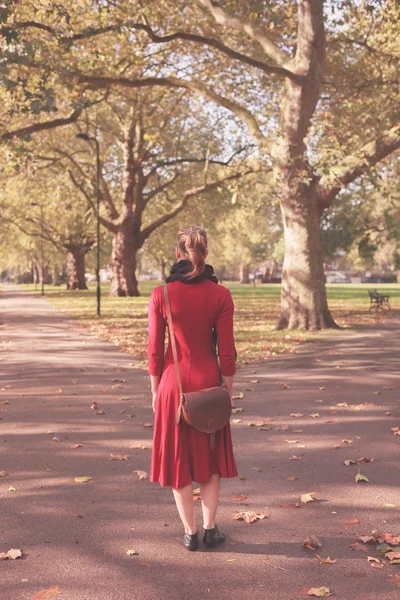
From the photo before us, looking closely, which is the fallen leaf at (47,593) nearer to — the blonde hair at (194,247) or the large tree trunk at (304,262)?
the blonde hair at (194,247)

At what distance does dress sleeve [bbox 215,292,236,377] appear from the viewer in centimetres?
420

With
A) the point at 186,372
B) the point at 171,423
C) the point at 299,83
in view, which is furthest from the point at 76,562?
the point at 299,83

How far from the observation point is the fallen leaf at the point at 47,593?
3645 millimetres

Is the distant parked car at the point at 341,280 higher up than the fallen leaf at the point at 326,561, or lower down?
lower down

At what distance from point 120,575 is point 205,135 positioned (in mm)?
35985

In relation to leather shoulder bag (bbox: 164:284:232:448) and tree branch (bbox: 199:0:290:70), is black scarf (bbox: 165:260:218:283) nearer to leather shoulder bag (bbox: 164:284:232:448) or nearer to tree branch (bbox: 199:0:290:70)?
leather shoulder bag (bbox: 164:284:232:448)

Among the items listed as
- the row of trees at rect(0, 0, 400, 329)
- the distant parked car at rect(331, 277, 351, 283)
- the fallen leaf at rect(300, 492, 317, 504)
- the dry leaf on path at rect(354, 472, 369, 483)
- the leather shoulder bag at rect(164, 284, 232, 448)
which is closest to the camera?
the leather shoulder bag at rect(164, 284, 232, 448)

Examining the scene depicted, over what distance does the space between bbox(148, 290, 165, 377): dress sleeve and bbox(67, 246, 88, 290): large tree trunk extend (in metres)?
53.4

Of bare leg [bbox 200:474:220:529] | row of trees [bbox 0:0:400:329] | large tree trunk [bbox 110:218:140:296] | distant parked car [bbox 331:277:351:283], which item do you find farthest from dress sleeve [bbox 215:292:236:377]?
distant parked car [bbox 331:277:351:283]

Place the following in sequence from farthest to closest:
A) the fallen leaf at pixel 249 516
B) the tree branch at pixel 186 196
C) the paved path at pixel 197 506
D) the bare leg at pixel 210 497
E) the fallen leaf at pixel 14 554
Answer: the tree branch at pixel 186 196
the fallen leaf at pixel 249 516
the bare leg at pixel 210 497
the fallen leaf at pixel 14 554
the paved path at pixel 197 506

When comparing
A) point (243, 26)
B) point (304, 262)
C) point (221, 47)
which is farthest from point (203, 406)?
point (243, 26)

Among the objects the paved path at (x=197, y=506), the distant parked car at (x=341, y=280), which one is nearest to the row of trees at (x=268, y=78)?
the paved path at (x=197, y=506)

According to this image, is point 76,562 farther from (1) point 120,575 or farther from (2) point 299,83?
(2) point 299,83

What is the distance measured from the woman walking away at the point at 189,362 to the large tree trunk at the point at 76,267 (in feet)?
175
